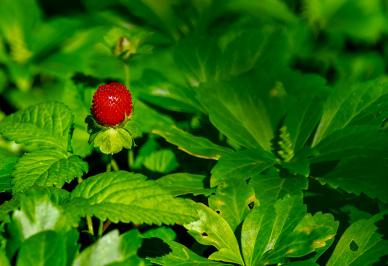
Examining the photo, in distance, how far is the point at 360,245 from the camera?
126 cm

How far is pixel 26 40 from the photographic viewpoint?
2453mm

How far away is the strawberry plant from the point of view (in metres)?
1.10

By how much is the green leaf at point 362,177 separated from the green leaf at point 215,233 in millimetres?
262

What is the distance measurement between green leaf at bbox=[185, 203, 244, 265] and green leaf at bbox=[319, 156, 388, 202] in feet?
0.86

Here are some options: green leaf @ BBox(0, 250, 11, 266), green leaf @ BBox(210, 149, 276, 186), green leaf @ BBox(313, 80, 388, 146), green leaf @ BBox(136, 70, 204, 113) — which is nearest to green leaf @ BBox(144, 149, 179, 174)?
green leaf @ BBox(136, 70, 204, 113)

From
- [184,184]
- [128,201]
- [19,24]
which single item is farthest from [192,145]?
[19,24]

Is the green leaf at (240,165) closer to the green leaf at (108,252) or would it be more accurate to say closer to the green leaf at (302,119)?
the green leaf at (302,119)

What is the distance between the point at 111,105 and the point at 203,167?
466mm

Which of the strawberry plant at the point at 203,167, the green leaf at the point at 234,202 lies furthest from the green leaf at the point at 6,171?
the green leaf at the point at 234,202

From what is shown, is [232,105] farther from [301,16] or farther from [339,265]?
[301,16]

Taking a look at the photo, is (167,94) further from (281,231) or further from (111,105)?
(281,231)

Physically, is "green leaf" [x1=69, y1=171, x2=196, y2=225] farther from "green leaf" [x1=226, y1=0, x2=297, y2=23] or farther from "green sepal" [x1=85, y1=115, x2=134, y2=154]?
"green leaf" [x1=226, y1=0, x2=297, y2=23]

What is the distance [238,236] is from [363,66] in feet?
6.02

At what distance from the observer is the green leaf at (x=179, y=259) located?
1.17 metres
